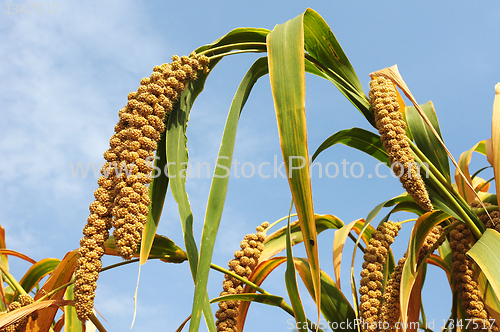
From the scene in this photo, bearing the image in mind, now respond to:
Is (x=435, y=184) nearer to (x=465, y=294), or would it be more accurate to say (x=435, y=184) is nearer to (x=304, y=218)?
(x=465, y=294)

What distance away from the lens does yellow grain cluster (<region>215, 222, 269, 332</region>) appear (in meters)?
1.41

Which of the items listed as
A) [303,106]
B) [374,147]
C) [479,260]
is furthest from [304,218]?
[374,147]

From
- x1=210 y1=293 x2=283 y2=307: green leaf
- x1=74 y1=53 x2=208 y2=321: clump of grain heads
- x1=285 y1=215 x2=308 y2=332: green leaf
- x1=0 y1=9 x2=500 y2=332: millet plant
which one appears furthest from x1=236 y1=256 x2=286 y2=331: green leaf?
x1=74 y1=53 x2=208 y2=321: clump of grain heads

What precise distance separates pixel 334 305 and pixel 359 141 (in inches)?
Answer: 21.0

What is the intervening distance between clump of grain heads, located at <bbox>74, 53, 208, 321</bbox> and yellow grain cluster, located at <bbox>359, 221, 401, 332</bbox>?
25.5 inches

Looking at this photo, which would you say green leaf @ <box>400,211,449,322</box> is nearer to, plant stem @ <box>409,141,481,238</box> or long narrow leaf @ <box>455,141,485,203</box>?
plant stem @ <box>409,141,481,238</box>

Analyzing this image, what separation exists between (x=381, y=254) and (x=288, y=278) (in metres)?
0.33

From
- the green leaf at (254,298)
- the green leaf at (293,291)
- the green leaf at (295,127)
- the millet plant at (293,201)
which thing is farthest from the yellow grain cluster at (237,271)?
the green leaf at (295,127)

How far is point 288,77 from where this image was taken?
926 mm

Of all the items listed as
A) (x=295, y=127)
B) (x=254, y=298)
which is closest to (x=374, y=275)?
(x=254, y=298)

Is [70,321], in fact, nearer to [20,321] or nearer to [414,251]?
[20,321]

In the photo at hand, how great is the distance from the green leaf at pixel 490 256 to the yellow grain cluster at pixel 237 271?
0.72 metres

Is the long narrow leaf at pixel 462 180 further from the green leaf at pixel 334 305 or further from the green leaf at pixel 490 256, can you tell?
the green leaf at pixel 334 305

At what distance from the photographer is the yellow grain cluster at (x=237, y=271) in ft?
4.61
